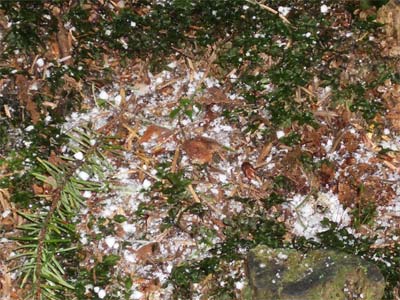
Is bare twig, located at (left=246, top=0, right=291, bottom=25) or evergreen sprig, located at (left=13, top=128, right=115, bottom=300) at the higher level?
bare twig, located at (left=246, top=0, right=291, bottom=25)

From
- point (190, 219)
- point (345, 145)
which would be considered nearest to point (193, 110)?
point (190, 219)

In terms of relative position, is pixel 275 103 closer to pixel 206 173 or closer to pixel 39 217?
pixel 206 173

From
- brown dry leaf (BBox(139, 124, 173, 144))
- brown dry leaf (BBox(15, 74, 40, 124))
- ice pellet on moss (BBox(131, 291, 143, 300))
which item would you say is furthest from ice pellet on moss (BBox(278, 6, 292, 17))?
ice pellet on moss (BBox(131, 291, 143, 300))

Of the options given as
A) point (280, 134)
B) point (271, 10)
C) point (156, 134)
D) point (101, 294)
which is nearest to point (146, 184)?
point (156, 134)

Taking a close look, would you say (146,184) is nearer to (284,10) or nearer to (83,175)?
(83,175)

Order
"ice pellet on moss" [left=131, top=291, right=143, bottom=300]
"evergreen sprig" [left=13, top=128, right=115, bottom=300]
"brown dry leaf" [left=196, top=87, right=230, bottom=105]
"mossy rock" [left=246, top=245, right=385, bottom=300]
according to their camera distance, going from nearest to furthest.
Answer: "evergreen sprig" [left=13, top=128, right=115, bottom=300]
"mossy rock" [left=246, top=245, right=385, bottom=300]
"ice pellet on moss" [left=131, top=291, right=143, bottom=300]
"brown dry leaf" [left=196, top=87, right=230, bottom=105]

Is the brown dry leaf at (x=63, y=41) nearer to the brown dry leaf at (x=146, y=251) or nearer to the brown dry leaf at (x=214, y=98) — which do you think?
the brown dry leaf at (x=214, y=98)

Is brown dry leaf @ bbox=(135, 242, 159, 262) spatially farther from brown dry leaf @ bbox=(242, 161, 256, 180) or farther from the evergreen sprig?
brown dry leaf @ bbox=(242, 161, 256, 180)

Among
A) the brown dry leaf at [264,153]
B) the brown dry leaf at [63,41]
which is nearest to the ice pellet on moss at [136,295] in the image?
the brown dry leaf at [264,153]
